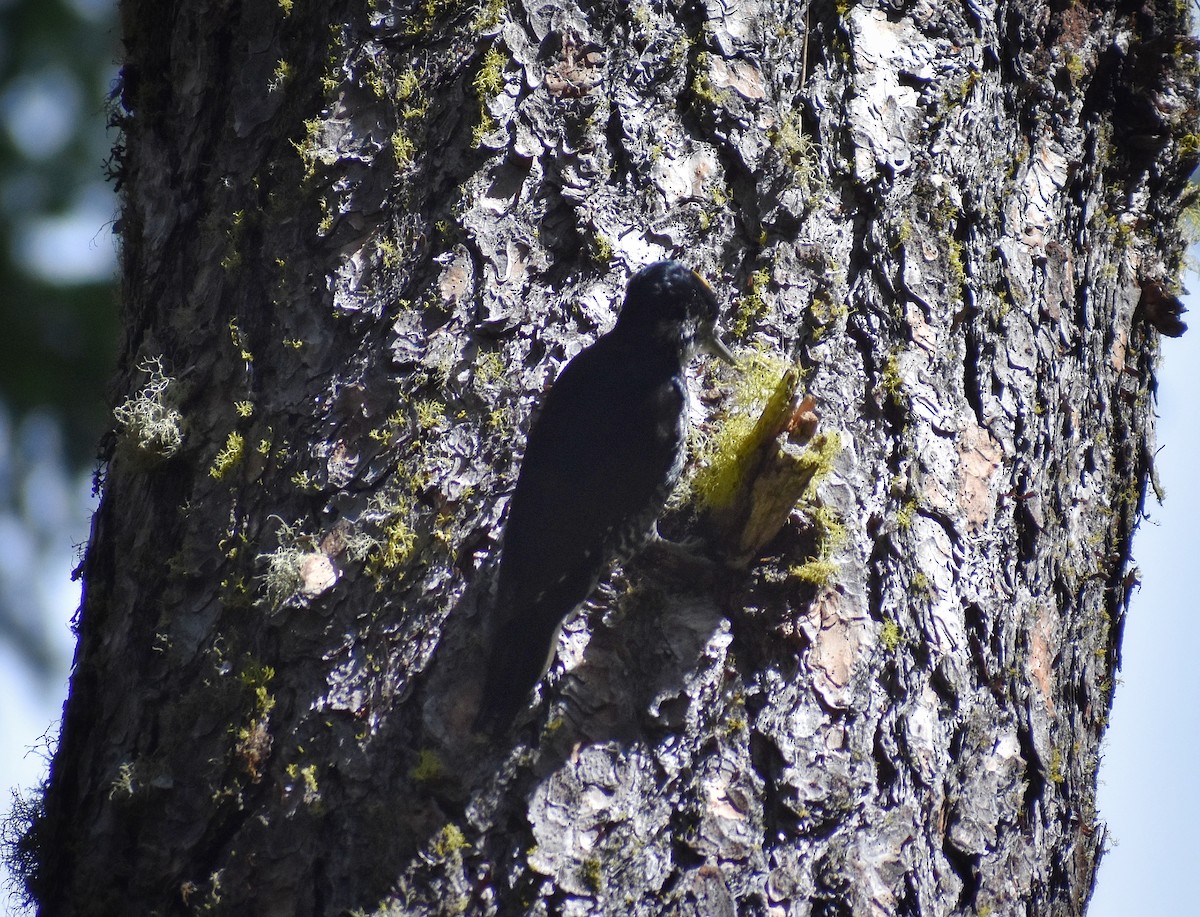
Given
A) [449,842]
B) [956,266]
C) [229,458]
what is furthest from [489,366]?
[956,266]

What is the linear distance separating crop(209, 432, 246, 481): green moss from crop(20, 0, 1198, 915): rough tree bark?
1 centimetres

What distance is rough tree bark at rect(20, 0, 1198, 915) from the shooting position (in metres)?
2.03

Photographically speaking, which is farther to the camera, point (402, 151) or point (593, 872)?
point (402, 151)

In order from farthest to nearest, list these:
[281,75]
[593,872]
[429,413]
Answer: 1. [281,75]
2. [429,413]
3. [593,872]

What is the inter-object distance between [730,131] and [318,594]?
1.64m

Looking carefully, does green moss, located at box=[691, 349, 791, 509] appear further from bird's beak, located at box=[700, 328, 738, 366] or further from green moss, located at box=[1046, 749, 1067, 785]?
green moss, located at box=[1046, 749, 1067, 785]

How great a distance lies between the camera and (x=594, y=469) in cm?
257

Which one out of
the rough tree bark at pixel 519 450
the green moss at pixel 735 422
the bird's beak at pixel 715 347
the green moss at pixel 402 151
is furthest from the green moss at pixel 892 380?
the green moss at pixel 402 151

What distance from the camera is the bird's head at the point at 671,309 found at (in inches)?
95.3

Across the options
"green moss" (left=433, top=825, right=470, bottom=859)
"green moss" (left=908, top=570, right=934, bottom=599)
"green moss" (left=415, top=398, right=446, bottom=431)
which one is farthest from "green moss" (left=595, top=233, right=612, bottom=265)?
"green moss" (left=433, top=825, right=470, bottom=859)

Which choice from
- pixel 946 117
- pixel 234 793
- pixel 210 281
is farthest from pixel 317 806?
pixel 946 117

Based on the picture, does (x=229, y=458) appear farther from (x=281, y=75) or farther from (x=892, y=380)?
(x=892, y=380)

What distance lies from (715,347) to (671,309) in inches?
6.1

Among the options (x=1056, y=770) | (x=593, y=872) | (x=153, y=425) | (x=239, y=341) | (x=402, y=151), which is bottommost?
(x=593, y=872)
